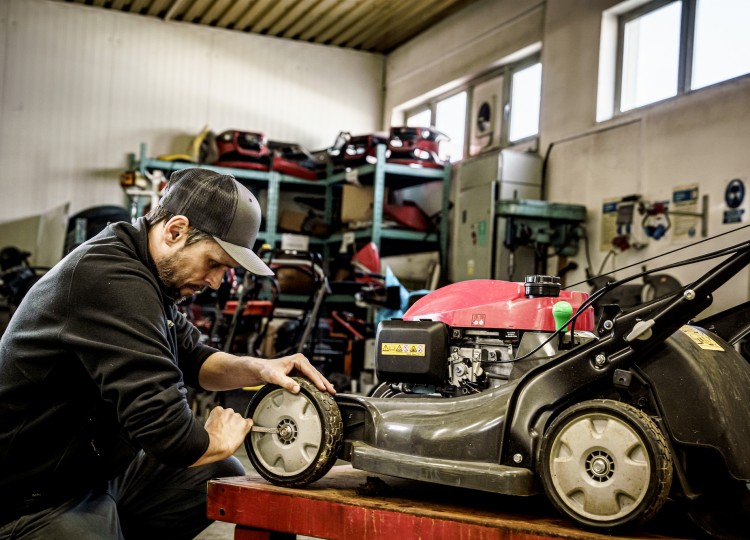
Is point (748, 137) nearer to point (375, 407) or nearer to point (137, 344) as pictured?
point (375, 407)

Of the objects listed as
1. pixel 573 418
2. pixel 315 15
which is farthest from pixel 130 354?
pixel 315 15

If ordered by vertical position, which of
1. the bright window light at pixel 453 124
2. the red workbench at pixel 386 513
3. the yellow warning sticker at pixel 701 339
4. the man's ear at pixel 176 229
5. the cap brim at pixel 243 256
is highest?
the bright window light at pixel 453 124

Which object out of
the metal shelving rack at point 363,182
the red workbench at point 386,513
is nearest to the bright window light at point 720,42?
the metal shelving rack at point 363,182

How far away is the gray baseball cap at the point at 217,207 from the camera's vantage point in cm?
184

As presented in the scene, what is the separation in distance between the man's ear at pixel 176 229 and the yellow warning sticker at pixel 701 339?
3.45 ft

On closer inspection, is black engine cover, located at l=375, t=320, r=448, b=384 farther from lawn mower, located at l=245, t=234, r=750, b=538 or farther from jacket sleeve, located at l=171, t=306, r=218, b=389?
jacket sleeve, located at l=171, t=306, r=218, b=389

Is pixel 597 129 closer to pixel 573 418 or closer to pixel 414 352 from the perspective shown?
pixel 414 352

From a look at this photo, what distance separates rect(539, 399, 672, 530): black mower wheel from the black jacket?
72 centimetres

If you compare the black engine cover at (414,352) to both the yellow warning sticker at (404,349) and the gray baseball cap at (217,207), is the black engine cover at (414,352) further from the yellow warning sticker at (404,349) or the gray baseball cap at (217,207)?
the gray baseball cap at (217,207)

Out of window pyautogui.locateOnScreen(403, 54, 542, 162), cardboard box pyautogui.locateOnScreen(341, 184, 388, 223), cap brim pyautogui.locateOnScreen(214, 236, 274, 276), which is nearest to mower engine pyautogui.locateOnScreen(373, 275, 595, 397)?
cap brim pyautogui.locateOnScreen(214, 236, 274, 276)

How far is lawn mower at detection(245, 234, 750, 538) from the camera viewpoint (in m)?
1.51

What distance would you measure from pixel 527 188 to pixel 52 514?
15.9 feet

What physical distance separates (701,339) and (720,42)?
3.69 m

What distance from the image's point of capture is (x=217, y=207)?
72.4 inches
